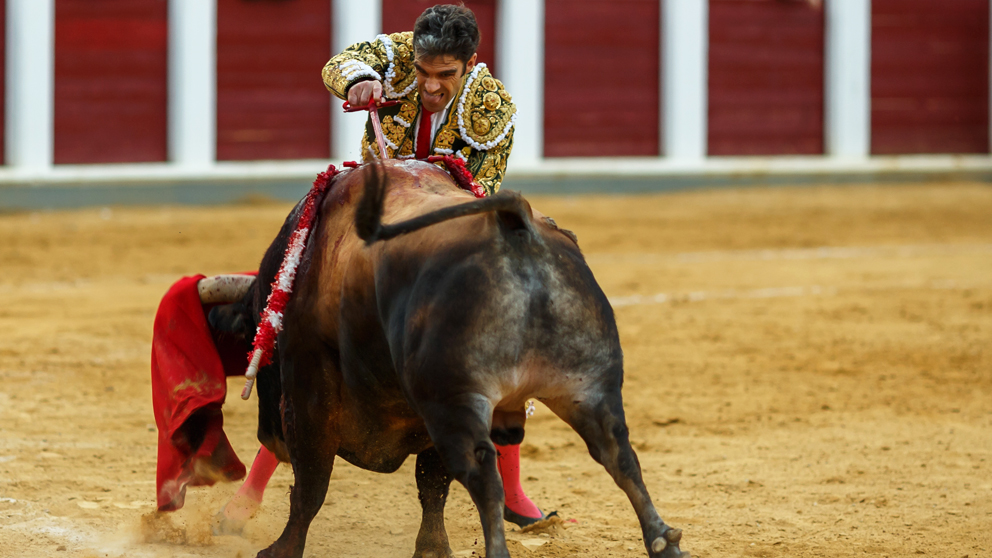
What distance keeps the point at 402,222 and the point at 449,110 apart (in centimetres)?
80

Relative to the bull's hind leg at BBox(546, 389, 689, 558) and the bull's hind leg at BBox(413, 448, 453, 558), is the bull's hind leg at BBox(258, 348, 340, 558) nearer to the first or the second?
the bull's hind leg at BBox(413, 448, 453, 558)

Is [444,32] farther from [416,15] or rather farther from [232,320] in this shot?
[416,15]

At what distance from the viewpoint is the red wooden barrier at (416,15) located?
1194 cm

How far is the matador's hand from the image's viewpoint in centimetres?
295

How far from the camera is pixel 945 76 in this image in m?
14.4

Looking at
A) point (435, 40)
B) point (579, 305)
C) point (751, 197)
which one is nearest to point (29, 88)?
point (751, 197)

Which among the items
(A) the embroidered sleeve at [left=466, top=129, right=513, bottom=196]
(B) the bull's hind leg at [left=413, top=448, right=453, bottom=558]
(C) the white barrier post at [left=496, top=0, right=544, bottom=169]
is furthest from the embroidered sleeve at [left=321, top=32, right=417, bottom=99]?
(C) the white barrier post at [left=496, top=0, right=544, bottom=169]

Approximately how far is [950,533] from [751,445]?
1.11m

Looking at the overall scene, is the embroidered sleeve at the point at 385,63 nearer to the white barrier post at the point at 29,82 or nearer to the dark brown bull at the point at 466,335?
the dark brown bull at the point at 466,335

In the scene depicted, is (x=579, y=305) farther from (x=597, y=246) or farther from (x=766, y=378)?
(x=597, y=246)

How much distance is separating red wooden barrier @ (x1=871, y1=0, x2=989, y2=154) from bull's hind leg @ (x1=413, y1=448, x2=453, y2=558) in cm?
1200

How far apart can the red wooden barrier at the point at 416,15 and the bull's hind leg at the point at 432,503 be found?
9.01 m

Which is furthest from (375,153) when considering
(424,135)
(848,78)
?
(848,78)

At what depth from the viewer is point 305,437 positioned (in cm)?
272
